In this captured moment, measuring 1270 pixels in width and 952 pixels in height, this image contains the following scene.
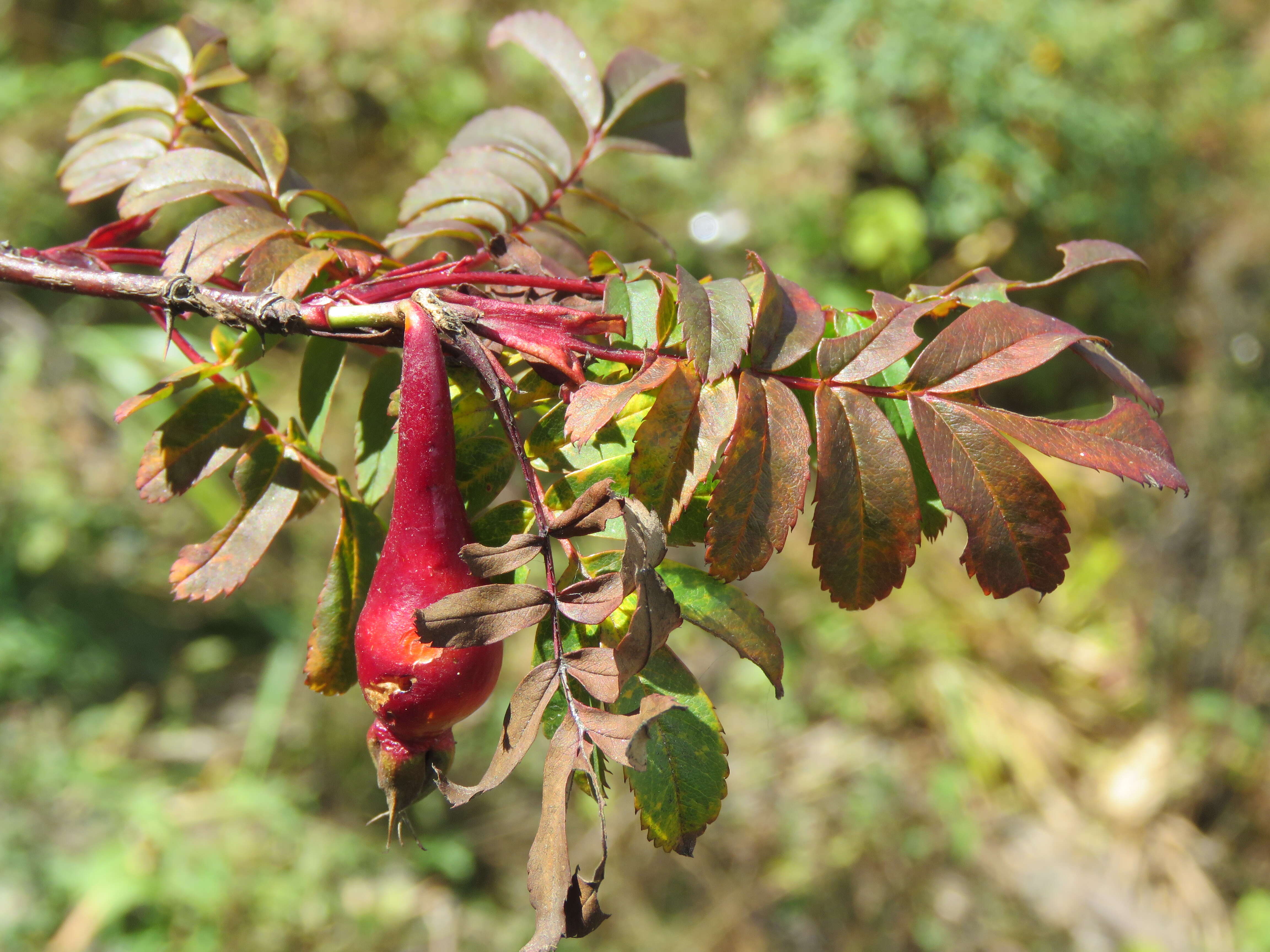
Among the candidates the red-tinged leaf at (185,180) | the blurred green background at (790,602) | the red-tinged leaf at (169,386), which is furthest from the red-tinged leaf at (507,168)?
the blurred green background at (790,602)

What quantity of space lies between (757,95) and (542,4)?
0.97m

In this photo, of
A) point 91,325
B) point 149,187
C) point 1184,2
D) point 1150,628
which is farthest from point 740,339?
point 1184,2

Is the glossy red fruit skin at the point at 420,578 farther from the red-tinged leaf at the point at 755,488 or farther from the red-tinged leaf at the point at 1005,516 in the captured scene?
the red-tinged leaf at the point at 1005,516

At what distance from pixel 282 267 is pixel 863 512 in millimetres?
395

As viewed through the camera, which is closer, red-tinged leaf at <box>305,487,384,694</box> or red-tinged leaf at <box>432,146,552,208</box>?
red-tinged leaf at <box>305,487,384,694</box>

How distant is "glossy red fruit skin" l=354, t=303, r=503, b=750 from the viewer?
482 millimetres

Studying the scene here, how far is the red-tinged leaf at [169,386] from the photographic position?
569mm

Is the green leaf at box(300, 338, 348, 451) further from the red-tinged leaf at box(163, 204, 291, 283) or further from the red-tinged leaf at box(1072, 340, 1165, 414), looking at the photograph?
the red-tinged leaf at box(1072, 340, 1165, 414)

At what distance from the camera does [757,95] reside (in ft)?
11.9

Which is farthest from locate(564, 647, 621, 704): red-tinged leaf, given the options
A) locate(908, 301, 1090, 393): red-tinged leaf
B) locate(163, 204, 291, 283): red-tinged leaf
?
locate(163, 204, 291, 283): red-tinged leaf

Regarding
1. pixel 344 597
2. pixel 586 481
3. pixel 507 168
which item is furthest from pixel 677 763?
pixel 507 168

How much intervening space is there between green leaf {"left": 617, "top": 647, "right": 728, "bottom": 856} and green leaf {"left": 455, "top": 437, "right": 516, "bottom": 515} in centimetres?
15

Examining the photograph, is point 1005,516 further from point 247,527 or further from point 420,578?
point 247,527

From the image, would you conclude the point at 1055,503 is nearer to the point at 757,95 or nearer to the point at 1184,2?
the point at 757,95
